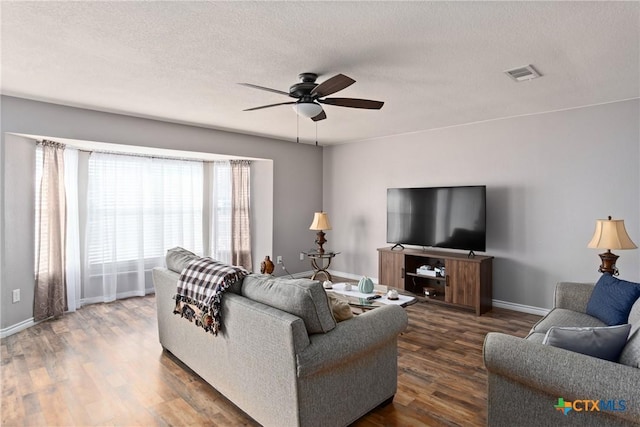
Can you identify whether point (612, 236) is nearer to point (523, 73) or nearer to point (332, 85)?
point (523, 73)

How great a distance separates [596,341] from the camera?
1.69 m

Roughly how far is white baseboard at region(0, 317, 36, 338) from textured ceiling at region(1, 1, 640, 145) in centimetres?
234

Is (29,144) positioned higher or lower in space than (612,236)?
higher

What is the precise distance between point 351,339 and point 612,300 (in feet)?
6.42

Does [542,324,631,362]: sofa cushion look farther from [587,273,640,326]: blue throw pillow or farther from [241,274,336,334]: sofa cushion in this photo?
[241,274,336,334]: sofa cushion

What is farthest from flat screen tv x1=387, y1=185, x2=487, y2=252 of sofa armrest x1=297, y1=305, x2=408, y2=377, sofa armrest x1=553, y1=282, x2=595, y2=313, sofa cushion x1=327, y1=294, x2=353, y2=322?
sofa cushion x1=327, y1=294, x2=353, y2=322

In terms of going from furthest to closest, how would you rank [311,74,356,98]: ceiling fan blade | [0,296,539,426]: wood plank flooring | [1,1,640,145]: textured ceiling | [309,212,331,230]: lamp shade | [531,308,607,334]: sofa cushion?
[309,212,331,230]: lamp shade, [531,308,607,334]: sofa cushion, [311,74,356,98]: ceiling fan blade, [0,296,539,426]: wood plank flooring, [1,1,640,145]: textured ceiling

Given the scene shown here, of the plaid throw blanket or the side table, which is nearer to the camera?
the plaid throw blanket

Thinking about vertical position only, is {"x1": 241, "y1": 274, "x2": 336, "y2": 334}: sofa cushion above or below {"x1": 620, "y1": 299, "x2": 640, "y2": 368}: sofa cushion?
above

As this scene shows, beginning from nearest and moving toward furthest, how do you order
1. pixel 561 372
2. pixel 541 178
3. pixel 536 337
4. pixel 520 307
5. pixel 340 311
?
1. pixel 561 372
2. pixel 340 311
3. pixel 536 337
4. pixel 541 178
5. pixel 520 307

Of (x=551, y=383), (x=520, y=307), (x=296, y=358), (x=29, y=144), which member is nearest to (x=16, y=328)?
(x=29, y=144)

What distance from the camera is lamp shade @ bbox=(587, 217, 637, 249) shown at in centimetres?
311

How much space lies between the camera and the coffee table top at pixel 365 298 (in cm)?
317

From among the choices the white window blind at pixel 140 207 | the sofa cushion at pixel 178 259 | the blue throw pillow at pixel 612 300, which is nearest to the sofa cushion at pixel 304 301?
the sofa cushion at pixel 178 259
